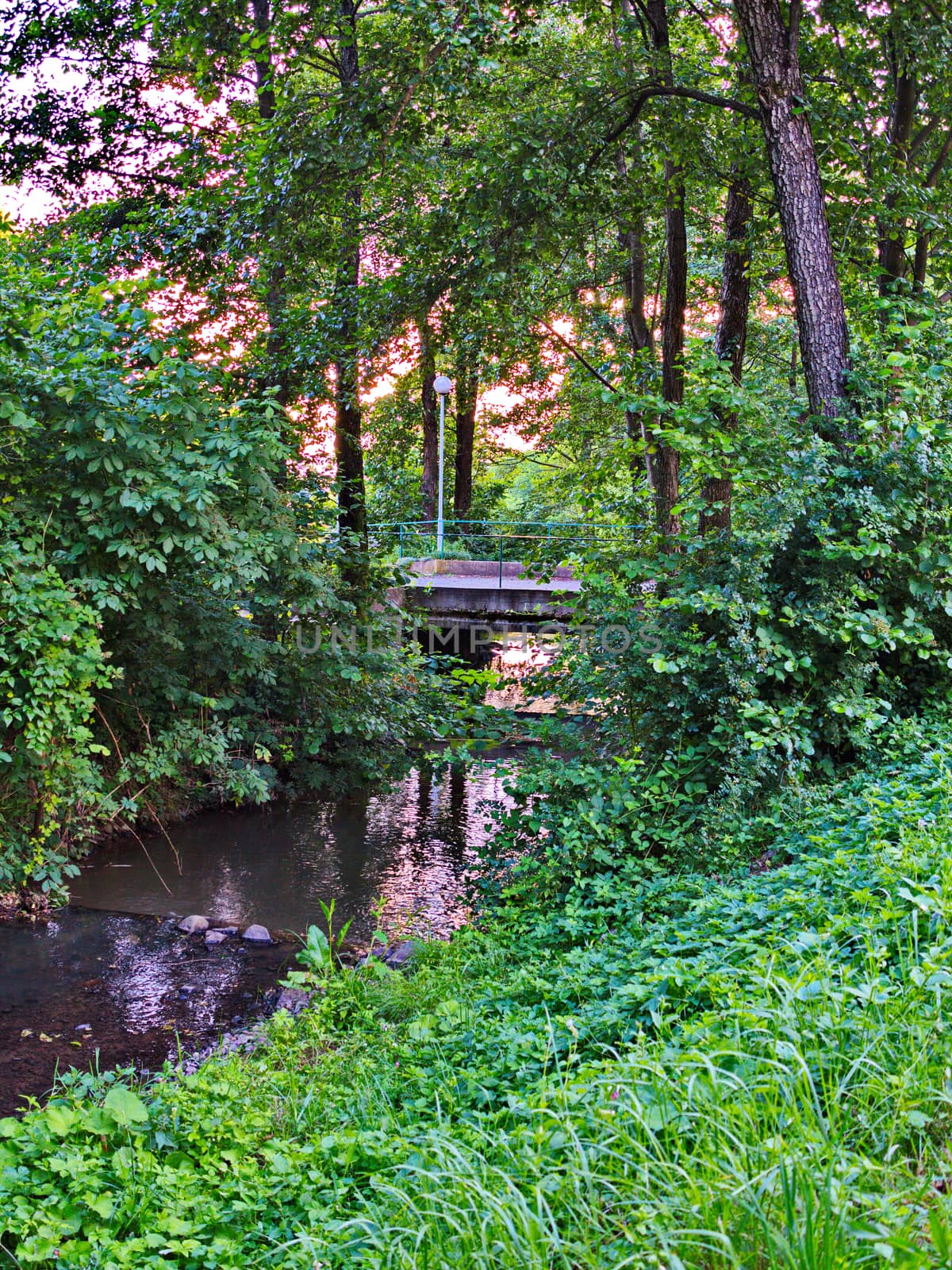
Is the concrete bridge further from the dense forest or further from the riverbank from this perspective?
the riverbank

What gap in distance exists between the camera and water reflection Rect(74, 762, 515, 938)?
25.5 ft

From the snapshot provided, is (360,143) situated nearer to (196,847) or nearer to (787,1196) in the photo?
(196,847)

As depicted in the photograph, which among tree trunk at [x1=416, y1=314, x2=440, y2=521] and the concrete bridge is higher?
tree trunk at [x1=416, y1=314, x2=440, y2=521]

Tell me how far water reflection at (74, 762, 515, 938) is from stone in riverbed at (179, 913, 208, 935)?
0.26m

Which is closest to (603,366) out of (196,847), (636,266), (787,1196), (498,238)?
(636,266)

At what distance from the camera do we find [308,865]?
29.5 ft

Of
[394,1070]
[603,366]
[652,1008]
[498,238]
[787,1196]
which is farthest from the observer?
[603,366]

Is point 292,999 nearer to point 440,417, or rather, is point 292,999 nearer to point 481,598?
point 481,598

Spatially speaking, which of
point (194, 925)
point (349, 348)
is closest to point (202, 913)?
point (194, 925)

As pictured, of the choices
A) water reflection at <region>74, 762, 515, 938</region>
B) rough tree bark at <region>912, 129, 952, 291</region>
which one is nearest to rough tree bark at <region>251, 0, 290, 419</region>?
water reflection at <region>74, 762, 515, 938</region>

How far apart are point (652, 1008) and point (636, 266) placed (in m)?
12.8

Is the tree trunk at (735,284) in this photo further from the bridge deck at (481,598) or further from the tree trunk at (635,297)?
the bridge deck at (481,598)

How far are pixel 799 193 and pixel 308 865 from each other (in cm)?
679

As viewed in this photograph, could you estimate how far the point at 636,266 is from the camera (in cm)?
1412
